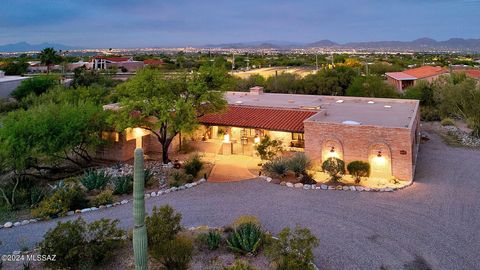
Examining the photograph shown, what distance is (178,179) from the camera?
17.8 metres

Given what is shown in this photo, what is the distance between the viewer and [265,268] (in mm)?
10203

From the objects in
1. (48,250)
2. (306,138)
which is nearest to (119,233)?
(48,250)

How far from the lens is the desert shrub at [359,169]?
17.8 m

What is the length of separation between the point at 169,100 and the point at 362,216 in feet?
37.3

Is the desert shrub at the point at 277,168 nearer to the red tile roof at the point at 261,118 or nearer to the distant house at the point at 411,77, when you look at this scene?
the red tile roof at the point at 261,118

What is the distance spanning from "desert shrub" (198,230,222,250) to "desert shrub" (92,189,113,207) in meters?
5.57

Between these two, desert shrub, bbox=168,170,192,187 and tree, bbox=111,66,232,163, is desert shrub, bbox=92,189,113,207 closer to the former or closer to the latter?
desert shrub, bbox=168,170,192,187

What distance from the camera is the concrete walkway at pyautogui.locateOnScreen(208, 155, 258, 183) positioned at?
18.5 meters

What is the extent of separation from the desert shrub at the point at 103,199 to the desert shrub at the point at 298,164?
8035mm

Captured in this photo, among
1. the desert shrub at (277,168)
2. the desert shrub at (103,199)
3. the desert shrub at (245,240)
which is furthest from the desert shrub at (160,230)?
the desert shrub at (277,168)

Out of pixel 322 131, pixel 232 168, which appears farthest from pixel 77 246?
pixel 322 131

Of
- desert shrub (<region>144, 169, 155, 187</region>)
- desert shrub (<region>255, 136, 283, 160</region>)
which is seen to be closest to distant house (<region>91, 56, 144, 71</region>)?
desert shrub (<region>255, 136, 283, 160</region>)

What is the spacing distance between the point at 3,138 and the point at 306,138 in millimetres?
14326

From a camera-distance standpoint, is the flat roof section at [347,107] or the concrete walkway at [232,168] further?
the flat roof section at [347,107]
